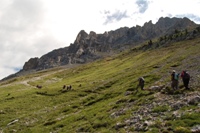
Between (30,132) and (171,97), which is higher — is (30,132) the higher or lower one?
the lower one

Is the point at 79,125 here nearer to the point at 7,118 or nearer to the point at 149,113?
the point at 149,113

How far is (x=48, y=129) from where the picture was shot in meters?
39.7

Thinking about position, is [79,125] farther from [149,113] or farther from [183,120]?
[183,120]

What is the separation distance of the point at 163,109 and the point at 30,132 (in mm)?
20688

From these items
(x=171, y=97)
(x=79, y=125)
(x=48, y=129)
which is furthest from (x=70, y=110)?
(x=171, y=97)

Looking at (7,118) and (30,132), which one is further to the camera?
(7,118)

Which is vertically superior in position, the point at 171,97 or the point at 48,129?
the point at 171,97

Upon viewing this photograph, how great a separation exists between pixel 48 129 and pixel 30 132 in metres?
3.04

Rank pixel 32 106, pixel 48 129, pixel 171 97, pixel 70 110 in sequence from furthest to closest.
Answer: pixel 32 106
pixel 70 110
pixel 48 129
pixel 171 97

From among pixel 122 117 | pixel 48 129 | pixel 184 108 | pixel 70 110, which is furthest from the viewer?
pixel 70 110

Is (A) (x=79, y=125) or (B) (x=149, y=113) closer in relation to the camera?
(B) (x=149, y=113)

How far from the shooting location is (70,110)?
165ft

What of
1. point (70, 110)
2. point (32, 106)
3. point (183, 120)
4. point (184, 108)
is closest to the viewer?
point (183, 120)

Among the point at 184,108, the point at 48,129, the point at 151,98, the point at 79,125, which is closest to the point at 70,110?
the point at 48,129
